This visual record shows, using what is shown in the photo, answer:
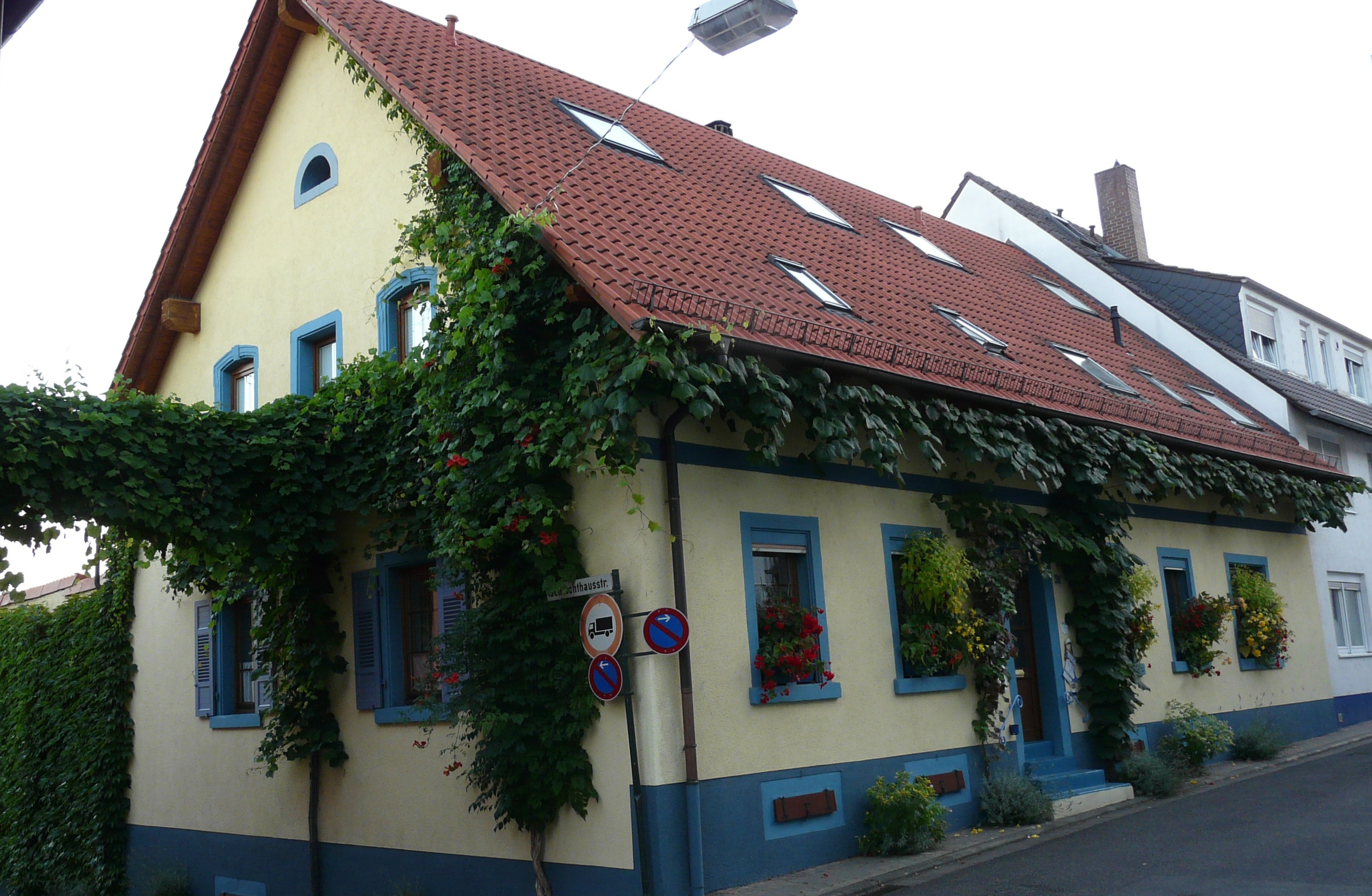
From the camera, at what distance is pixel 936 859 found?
9.46 meters

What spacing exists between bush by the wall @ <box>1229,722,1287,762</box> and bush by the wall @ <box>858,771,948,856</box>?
6883 mm

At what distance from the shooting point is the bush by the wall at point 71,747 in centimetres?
1418

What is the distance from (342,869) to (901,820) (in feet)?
17.1

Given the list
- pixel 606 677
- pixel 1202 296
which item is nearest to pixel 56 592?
pixel 606 677

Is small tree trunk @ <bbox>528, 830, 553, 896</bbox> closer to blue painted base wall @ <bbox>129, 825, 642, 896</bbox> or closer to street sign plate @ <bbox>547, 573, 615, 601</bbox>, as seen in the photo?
blue painted base wall @ <bbox>129, 825, 642, 896</bbox>

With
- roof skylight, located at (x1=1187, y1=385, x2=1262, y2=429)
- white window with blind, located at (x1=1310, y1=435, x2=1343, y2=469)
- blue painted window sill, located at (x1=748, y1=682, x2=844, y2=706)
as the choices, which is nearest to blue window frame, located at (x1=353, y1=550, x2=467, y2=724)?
blue painted window sill, located at (x1=748, y1=682, x2=844, y2=706)

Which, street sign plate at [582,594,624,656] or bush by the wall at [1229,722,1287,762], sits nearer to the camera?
street sign plate at [582,594,624,656]

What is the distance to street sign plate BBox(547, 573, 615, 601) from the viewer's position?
28.2ft

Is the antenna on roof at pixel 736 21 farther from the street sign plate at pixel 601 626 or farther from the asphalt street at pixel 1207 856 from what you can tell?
the asphalt street at pixel 1207 856

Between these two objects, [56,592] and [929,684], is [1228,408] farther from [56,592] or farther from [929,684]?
[56,592]

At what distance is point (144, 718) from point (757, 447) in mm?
9313

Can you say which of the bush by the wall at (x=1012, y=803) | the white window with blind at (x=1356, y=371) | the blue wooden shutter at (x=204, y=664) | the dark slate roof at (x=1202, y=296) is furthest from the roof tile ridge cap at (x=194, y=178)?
the white window with blind at (x=1356, y=371)

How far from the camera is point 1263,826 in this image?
33.6ft

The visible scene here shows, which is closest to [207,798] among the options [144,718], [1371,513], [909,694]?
[144,718]
